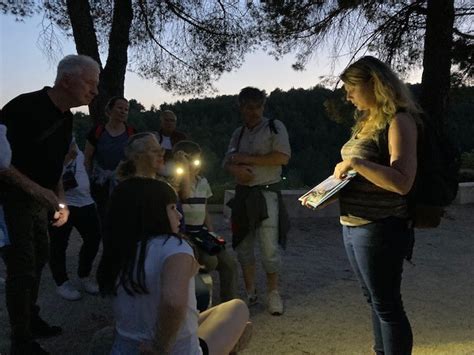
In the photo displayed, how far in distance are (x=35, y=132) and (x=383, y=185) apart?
1.62 m

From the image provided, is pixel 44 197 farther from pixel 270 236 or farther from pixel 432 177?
pixel 432 177

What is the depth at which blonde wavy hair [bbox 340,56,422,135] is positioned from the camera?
2.05 meters

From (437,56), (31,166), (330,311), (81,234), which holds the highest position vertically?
(437,56)

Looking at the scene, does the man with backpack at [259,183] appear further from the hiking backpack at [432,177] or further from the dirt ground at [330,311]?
the hiking backpack at [432,177]

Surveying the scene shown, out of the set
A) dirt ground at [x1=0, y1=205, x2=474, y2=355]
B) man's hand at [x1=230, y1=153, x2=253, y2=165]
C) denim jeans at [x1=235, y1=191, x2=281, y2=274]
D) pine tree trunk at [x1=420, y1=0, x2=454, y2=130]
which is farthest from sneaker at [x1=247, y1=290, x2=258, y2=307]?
pine tree trunk at [x1=420, y1=0, x2=454, y2=130]

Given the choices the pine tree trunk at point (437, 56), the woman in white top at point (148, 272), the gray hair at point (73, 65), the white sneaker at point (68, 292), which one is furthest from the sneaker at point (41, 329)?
the pine tree trunk at point (437, 56)

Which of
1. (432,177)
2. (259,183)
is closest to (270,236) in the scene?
(259,183)

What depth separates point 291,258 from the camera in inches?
213

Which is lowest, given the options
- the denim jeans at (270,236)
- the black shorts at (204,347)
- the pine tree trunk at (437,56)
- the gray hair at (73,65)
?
the black shorts at (204,347)

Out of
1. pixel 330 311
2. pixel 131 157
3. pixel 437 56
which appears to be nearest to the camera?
pixel 131 157

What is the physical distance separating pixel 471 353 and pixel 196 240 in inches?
63.9

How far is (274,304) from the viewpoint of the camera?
11.6 ft

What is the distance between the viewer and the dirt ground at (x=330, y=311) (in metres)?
3.04

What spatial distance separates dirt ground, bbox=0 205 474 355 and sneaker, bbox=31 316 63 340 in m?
0.06
